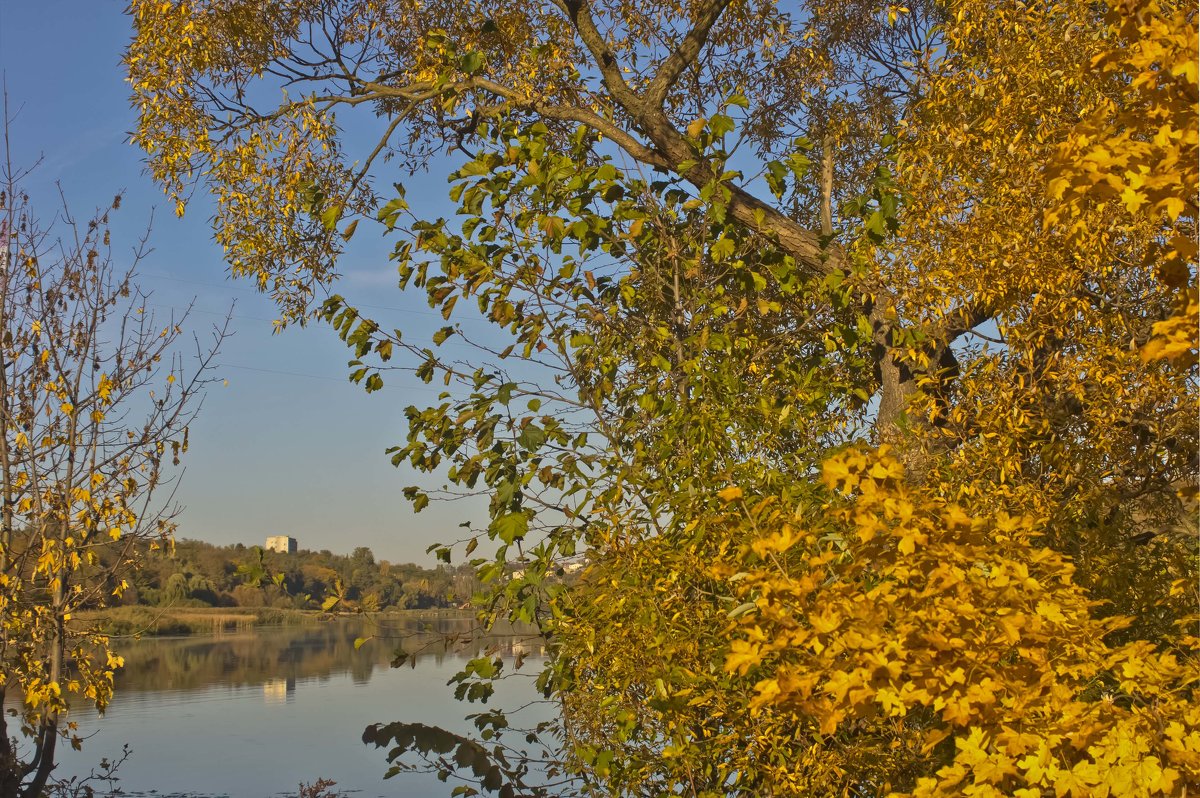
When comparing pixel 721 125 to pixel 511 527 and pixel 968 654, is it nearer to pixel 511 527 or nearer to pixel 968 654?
pixel 511 527

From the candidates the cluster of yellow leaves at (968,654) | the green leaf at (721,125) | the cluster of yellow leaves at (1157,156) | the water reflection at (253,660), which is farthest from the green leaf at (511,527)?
the water reflection at (253,660)

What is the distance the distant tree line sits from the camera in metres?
4.16

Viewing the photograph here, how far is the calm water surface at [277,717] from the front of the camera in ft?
36.0

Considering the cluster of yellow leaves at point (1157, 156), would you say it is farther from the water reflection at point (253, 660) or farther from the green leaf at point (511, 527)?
the water reflection at point (253, 660)

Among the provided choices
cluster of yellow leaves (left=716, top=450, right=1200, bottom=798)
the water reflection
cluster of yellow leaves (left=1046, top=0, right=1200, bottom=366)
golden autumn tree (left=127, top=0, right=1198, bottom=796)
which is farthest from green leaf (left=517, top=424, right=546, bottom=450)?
the water reflection

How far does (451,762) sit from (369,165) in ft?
13.8

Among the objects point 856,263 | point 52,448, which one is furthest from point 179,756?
point 856,263

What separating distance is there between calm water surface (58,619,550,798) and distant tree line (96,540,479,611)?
26cm

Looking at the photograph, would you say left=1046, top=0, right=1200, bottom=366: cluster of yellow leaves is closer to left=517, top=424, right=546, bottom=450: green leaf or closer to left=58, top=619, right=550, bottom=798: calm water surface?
left=517, top=424, right=546, bottom=450: green leaf

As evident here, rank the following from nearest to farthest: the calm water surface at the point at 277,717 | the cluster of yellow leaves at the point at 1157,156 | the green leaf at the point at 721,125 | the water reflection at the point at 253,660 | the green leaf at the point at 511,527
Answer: the cluster of yellow leaves at the point at 1157,156 < the green leaf at the point at 511,527 < the green leaf at the point at 721,125 < the calm water surface at the point at 277,717 < the water reflection at the point at 253,660

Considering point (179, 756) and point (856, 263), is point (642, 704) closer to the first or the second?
point (856, 263)

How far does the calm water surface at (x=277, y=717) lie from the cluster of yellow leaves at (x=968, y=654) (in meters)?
1.96

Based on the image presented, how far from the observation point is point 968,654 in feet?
7.44

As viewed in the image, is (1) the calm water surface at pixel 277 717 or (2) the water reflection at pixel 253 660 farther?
(2) the water reflection at pixel 253 660
